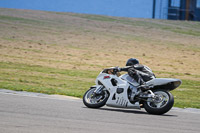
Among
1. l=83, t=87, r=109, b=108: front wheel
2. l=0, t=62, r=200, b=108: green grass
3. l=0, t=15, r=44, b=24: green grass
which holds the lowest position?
l=0, t=62, r=200, b=108: green grass

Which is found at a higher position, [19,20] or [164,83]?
[19,20]

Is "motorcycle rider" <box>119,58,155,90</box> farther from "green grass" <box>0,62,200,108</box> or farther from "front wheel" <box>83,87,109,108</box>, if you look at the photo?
"green grass" <box>0,62,200,108</box>

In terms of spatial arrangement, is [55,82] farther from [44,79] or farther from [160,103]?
[160,103]

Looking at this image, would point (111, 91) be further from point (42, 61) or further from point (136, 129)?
point (42, 61)

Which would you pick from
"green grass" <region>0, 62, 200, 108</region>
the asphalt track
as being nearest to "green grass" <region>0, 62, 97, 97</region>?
"green grass" <region>0, 62, 200, 108</region>

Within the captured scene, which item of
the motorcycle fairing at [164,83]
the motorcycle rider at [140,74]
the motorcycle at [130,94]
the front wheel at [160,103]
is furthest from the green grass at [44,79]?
the front wheel at [160,103]

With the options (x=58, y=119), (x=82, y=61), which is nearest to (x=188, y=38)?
(x=82, y=61)

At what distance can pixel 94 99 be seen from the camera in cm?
1093

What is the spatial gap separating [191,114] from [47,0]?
42.3m

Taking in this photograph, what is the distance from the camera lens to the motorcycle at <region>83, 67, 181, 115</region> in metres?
9.98

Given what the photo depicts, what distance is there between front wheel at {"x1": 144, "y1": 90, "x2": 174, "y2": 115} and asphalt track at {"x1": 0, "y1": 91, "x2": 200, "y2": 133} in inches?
8.3

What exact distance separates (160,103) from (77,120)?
2.57m

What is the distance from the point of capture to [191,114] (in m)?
10.5

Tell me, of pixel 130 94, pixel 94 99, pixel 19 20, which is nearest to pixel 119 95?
pixel 130 94
